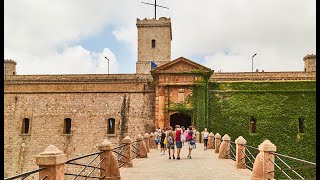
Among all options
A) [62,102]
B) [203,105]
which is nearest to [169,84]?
[203,105]

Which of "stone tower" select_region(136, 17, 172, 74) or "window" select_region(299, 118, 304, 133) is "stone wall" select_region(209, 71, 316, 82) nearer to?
"window" select_region(299, 118, 304, 133)

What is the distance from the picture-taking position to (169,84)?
30969 millimetres

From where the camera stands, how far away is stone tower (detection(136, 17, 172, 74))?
45.3 m

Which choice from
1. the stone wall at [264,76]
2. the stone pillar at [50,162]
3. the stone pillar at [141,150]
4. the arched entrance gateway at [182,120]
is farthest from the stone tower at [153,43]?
the stone pillar at [50,162]

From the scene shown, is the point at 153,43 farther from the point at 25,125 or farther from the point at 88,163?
the point at 88,163

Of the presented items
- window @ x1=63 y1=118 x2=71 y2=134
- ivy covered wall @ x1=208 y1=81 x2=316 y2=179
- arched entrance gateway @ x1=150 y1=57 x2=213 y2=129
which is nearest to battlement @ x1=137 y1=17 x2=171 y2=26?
arched entrance gateway @ x1=150 y1=57 x2=213 y2=129

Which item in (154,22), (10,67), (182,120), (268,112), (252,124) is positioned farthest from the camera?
(154,22)

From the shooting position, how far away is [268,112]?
103 feet

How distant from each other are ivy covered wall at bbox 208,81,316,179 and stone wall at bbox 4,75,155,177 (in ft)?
19.4

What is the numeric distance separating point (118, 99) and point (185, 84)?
615 centimetres

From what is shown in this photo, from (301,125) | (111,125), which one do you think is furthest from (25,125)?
(301,125)

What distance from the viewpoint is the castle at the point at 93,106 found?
3114cm

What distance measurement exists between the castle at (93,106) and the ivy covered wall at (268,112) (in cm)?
140

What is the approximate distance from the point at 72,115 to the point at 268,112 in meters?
16.5
